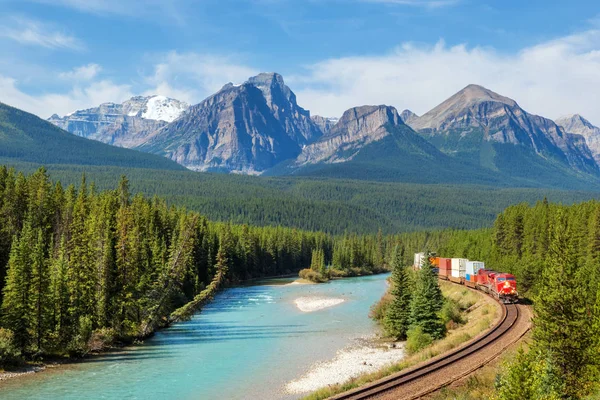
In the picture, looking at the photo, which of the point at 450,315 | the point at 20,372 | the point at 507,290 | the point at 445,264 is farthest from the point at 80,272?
the point at 445,264

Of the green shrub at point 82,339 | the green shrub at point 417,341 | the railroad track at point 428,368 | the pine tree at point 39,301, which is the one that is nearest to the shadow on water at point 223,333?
the green shrub at point 82,339

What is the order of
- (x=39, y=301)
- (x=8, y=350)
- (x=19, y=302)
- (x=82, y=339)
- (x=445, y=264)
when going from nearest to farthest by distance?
1. (x=8, y=350)
2. (x=19, y=302)
3. (x=39, y=301)
4. (x=82, y=339)
5. (x=445, y=264)

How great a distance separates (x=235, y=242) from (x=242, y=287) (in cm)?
Result: 2003

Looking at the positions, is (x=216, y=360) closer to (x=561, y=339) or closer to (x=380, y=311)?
(x=380, y=311)

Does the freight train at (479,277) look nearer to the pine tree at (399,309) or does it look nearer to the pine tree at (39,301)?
the pine tree at (399,309)

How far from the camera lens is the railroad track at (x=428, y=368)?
34.2 meters

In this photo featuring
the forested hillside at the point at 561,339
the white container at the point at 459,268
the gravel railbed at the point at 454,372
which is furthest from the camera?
the white container at the point at 459,268

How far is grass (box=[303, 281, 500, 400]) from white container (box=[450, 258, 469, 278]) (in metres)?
2.10

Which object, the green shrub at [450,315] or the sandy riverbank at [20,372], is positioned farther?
the green shrub at [450,315]

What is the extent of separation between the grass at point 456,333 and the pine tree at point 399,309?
515 cm

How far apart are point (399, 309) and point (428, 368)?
82.4 feet

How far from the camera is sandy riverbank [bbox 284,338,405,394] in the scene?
4475 cm

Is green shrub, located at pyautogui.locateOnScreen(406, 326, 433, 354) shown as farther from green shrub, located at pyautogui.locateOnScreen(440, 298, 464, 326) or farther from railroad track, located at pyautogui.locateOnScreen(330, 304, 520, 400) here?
green shrub, located at pyautogui.locateOnScreen(440, 298, 464, 326)

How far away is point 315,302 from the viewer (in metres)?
99.4
